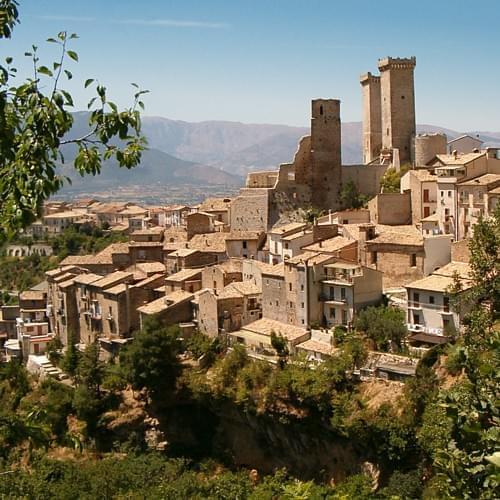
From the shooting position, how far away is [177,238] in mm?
43062

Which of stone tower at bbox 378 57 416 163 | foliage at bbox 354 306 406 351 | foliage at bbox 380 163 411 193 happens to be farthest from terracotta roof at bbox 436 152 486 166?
foliage at bbox 354 306 406 351

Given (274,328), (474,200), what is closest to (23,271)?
(274,328)

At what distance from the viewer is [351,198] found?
4038 centimetres

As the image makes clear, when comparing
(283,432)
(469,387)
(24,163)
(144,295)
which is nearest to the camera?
(24,163)

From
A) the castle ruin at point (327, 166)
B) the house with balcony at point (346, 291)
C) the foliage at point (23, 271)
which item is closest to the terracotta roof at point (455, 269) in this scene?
the house with balcony at point (346, 291)

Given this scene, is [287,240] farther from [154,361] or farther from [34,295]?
[34,295]

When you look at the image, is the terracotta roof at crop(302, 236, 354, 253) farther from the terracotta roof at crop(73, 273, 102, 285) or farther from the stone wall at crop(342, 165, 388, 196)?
the terracotta roof at crop(73, 273, 102, 285)

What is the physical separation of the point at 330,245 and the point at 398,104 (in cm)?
1371

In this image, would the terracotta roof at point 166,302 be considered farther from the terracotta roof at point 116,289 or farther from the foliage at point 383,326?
the foliage at point 383,326

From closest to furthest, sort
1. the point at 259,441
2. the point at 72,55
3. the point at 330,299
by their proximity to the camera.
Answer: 1. the point at 72,55
2. the point at 259,441
3. the point at 330,299

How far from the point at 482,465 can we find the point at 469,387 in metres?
0.72

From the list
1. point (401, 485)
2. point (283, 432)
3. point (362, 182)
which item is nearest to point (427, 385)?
point (401, 485)

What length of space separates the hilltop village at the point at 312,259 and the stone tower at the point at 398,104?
0.24ft

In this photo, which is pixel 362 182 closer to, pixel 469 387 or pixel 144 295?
pixel 144 295
